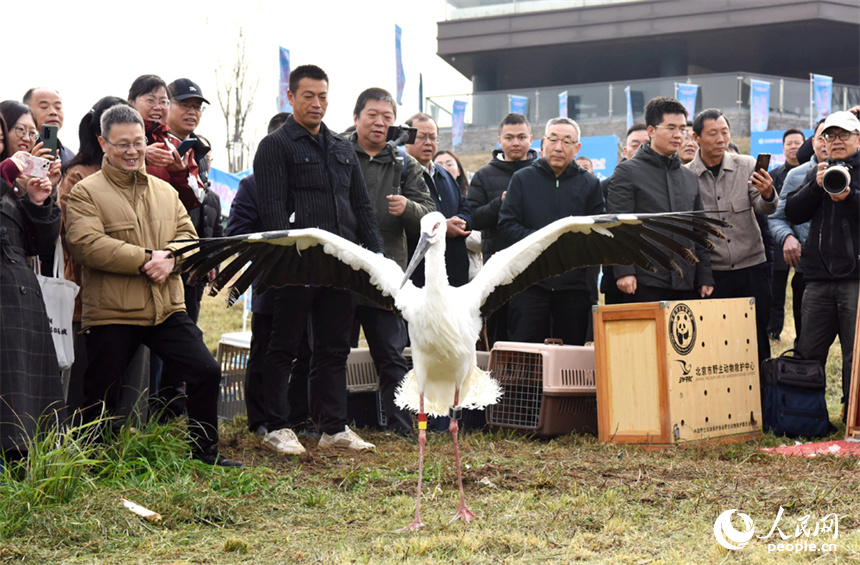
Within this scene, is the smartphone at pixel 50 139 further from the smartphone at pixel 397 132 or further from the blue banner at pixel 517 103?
the blue banner at pixel 517 103

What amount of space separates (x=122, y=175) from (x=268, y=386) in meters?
1.73

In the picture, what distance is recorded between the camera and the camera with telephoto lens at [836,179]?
6051mm

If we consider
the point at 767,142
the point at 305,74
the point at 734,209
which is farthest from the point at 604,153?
the point at 305,74

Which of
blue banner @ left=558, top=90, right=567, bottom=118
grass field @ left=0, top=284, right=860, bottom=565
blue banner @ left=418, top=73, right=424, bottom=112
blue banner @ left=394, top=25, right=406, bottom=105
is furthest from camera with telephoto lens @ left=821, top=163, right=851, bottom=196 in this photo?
blue banner @ left=418, top=73, right=424, bottom=112

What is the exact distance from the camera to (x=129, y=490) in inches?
168

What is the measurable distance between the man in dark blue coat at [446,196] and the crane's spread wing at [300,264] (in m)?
1.44

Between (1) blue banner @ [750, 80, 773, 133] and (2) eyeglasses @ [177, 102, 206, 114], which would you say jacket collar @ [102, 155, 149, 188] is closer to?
(2) eyeglasses @ [177, 102, 206, 114]

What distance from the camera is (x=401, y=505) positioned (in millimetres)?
4512

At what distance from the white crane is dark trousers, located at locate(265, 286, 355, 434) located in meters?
0.34

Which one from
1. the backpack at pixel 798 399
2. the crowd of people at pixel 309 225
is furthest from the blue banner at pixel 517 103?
the backpack at pixel 798 399

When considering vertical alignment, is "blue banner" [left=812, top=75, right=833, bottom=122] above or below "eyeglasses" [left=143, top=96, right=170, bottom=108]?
above

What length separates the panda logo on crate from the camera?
5.86 m

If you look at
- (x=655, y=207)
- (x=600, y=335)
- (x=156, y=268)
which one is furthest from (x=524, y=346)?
(x=156, y=268)

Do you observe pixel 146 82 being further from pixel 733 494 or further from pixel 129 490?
pixel 733 494
